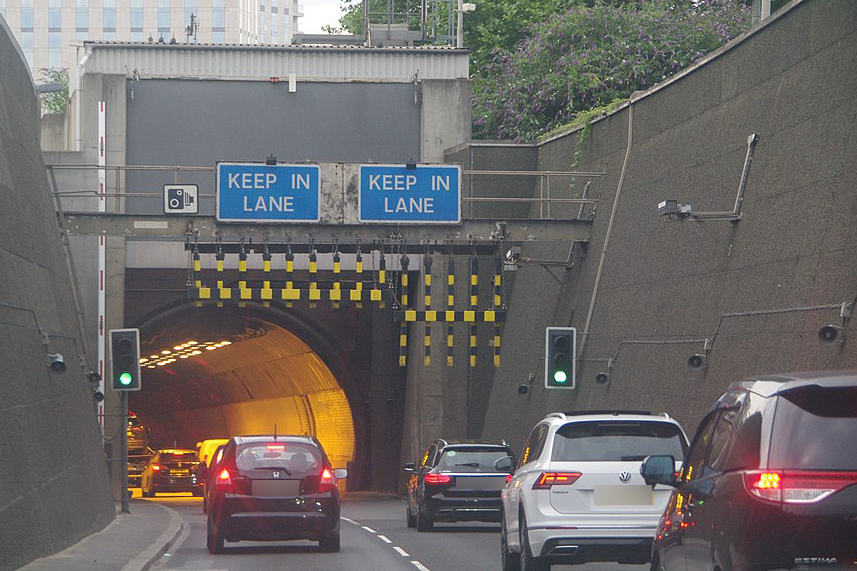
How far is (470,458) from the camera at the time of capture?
2364 centimetres

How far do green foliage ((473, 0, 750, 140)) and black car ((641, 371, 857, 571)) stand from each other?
102 feet

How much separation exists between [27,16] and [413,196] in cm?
12215

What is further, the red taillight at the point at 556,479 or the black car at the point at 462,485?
the black car at the point at 462,485

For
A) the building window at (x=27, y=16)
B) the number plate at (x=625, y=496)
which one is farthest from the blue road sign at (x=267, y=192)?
the building window at (x=27, y=16)

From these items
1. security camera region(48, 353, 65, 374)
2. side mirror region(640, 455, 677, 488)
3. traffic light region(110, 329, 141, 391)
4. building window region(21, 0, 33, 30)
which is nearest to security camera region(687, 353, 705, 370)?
security camera region(48, 353, 65, 374)

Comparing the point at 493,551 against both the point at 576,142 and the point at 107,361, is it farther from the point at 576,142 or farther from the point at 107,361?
the point at 107,361

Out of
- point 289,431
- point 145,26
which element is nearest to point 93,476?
point 289,431

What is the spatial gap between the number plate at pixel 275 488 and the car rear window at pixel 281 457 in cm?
17

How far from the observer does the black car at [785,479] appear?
6516 mm

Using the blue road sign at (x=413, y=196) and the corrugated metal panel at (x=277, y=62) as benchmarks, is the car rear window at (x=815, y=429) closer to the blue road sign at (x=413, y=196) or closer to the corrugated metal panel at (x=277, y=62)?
the blue road sign at (x=413, y=196)

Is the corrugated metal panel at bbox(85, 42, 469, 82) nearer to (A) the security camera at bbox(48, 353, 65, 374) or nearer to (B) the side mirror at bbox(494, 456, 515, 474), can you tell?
(A) the security camera at bbox(48, 353, 65, 374)

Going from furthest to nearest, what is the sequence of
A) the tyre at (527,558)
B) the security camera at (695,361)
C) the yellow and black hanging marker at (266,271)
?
the yellow and black hanging marker at (266,271)
the security camera at (695,361)
the tyre at (527,558)

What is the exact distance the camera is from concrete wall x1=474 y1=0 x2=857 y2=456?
59.0 ft

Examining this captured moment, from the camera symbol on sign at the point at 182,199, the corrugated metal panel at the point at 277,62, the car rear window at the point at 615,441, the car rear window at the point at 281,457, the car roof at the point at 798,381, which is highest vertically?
the corrugated metal panel at the point at 277,62
